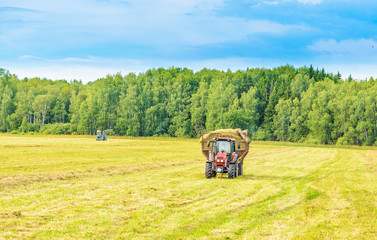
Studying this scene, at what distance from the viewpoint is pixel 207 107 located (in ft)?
398

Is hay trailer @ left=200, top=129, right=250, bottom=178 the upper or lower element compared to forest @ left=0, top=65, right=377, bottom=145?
lower

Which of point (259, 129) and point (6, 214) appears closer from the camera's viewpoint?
point (6, 214)

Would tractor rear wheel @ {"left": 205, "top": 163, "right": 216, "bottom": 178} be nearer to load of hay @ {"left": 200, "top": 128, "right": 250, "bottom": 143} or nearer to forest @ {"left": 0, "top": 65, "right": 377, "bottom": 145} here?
load of hay @ {"left": 200, "top": 128, "right": 250, "bottom": 143}

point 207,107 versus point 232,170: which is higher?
point 207,107

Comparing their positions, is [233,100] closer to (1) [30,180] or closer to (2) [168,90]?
(2) [168,90]

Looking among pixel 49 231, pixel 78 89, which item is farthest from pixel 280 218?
pixel 78 89

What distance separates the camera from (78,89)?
166250mm

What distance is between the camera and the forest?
106m

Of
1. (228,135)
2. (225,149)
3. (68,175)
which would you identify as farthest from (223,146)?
(68,175)

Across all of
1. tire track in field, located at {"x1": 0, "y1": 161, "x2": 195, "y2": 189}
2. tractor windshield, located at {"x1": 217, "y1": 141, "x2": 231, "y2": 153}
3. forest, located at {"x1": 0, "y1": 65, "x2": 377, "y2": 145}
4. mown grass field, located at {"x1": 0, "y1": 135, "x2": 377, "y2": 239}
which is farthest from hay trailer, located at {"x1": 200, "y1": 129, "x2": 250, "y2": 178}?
forest, located at {"x1": 0, "y1": 65, "x2": 377, "y2": 145}

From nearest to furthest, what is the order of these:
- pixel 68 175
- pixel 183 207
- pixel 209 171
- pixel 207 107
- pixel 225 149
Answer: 1. pixel 183 207
2. pixel 68 175
3. pixel 209 171
4. pixel 225 149
5. pixel 207 107

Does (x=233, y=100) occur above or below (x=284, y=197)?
above

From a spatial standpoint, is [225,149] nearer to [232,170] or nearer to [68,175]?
[232,170]

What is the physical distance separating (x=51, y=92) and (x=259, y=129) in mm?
79302
